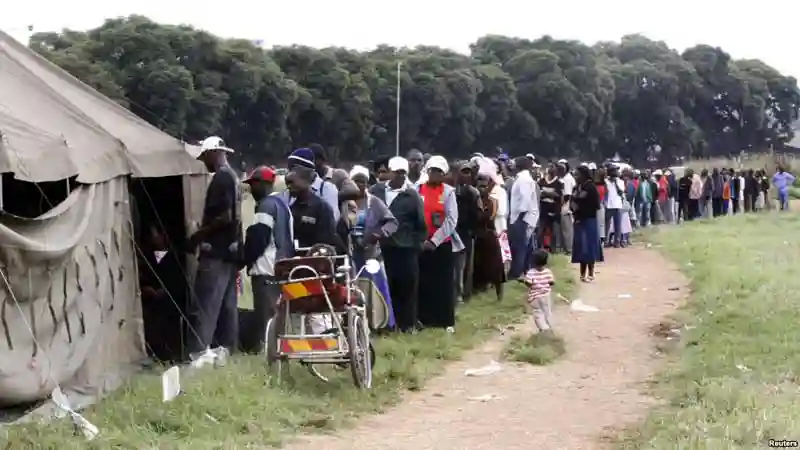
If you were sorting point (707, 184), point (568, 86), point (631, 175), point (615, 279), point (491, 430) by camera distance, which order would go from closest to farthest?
point (491, 430), point (615, 279), point (631, 175), point (707, 184), point (568, 86)

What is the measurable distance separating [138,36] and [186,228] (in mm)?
32705

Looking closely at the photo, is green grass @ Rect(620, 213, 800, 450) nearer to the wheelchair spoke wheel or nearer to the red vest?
the wheelchair spoke wheel

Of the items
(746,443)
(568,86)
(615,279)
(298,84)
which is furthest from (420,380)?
(568,86)

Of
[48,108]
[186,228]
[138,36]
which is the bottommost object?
[186,228]

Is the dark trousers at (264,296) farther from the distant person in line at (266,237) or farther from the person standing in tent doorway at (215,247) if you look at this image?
the person standing in tent doorway at (215,247)

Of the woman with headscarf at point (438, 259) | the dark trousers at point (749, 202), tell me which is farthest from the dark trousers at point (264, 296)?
the dark trousers at point (749, 202)

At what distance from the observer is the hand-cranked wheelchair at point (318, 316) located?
742 cm

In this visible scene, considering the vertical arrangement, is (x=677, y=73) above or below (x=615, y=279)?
above

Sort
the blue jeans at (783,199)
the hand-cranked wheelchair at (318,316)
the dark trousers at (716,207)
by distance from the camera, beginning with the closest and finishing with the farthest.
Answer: the hand-cranked wheelchair at (318,316) → the dark trousers at (716,207) → the blue jeans at (783,199)

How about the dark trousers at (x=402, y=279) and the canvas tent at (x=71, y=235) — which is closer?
the canvas tent at (x=71, y=235)

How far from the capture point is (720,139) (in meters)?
78.3

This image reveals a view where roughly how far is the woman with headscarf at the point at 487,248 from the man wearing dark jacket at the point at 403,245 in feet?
6.39

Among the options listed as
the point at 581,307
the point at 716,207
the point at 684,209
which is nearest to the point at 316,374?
the point at 581,307

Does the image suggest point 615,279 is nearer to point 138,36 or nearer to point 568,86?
point 138,36
